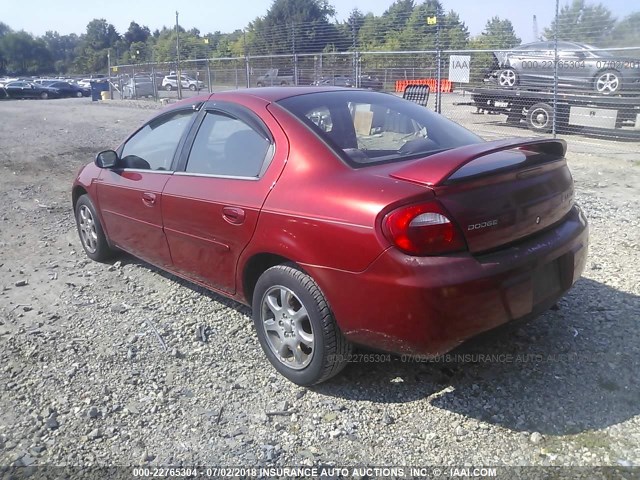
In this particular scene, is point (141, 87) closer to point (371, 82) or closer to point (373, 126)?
point (371, 82)

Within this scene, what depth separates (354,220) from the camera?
8.81 feet

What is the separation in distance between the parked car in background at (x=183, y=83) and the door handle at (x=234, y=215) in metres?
24.8

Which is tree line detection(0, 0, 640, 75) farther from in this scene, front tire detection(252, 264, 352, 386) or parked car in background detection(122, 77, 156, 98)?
front tire detection(252, 264, 352, 386)

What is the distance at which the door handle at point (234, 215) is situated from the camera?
3.26 m

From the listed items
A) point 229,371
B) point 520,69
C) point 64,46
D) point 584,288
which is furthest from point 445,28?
point 64,46

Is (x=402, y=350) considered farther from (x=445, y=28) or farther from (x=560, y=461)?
(x=445, y=28)

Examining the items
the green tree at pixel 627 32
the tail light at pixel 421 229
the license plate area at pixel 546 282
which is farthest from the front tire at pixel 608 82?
the tail light at pixel 421 229

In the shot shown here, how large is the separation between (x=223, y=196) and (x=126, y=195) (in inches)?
53.2

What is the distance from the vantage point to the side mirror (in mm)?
4527

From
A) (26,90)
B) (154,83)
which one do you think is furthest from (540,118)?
(26,90)

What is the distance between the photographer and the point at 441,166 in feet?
8.93

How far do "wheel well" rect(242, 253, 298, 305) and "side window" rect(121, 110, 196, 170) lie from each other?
1143 mm

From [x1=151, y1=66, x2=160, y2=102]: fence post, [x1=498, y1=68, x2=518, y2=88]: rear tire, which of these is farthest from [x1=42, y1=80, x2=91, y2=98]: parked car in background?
[x1=498, y1=68, x2=518, y2=88]: rear tire

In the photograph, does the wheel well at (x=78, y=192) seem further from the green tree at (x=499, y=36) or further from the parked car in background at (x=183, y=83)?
the parked car in background at (x=183, y=83)
